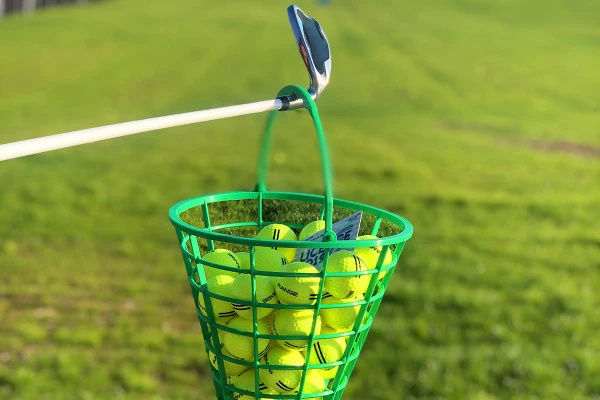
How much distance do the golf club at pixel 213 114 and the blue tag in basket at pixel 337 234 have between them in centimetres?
28

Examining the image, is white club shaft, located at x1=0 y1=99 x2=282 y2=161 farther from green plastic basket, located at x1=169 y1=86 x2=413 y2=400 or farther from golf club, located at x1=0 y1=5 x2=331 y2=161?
green plastic basket, located at x1=169 y1=86 x2=413 y2=400

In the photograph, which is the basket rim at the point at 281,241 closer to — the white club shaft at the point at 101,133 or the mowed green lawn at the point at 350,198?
the white club shaft at the point at 101,133

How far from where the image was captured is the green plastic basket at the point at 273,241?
1.45 metres

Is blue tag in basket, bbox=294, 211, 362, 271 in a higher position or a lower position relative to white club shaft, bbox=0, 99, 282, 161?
lower

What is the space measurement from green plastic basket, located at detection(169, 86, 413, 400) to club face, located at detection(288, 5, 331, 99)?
0.12m

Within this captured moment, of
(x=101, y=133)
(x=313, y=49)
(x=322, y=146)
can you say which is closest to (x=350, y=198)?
(x=313, y=49)

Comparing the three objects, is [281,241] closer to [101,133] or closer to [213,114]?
[213,114]

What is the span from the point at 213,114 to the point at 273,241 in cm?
26

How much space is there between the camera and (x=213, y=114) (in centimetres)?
137

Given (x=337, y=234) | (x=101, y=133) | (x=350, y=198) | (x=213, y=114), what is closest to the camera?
(x=101, y=133)

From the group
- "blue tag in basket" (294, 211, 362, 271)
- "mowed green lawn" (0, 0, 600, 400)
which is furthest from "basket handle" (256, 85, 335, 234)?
"mowed green lawn" (0, 0, 600, 400)

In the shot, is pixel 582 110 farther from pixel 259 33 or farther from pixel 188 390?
pixel 188 390

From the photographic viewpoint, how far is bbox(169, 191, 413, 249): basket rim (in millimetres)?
1393

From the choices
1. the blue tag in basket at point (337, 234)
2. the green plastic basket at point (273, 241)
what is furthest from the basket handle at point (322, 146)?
the blue tag in basket at point (337, 234)
